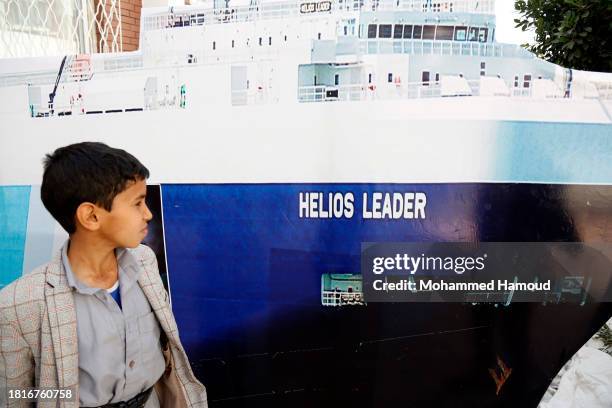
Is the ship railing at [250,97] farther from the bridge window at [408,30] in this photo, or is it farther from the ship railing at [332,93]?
the bridge window at [408,30]

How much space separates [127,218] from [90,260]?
168 millimetres

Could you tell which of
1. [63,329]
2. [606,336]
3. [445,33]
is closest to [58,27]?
[63,329]

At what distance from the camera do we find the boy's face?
1.32 meters

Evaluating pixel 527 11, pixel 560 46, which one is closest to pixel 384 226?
pixel 560 46

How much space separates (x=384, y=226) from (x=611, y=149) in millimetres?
903

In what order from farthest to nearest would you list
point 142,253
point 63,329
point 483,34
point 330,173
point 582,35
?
point 582,35
point 330,173
point 483,34
point 142,253
point 63,329

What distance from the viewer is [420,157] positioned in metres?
1.80

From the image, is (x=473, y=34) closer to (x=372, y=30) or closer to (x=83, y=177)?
(x=372, y=30)

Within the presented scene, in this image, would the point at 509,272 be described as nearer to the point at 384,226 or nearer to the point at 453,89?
the point at 384,226

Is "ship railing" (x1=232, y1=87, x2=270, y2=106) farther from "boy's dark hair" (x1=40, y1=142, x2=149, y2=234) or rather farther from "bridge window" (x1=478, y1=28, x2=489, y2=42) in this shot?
"bridge window" (x1=478, y1=28, x2=489, y2=42)

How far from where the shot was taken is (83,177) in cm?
125

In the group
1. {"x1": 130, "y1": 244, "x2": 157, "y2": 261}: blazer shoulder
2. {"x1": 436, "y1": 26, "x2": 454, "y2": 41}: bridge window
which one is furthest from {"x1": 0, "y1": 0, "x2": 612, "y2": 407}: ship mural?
{"x1": 130, "y1": 244, "x2": 157, "y2": 261}: blazer shoulder

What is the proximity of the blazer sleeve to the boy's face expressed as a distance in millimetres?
322

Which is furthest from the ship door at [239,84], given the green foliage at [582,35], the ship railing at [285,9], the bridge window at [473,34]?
the green foliage at [582,35]
